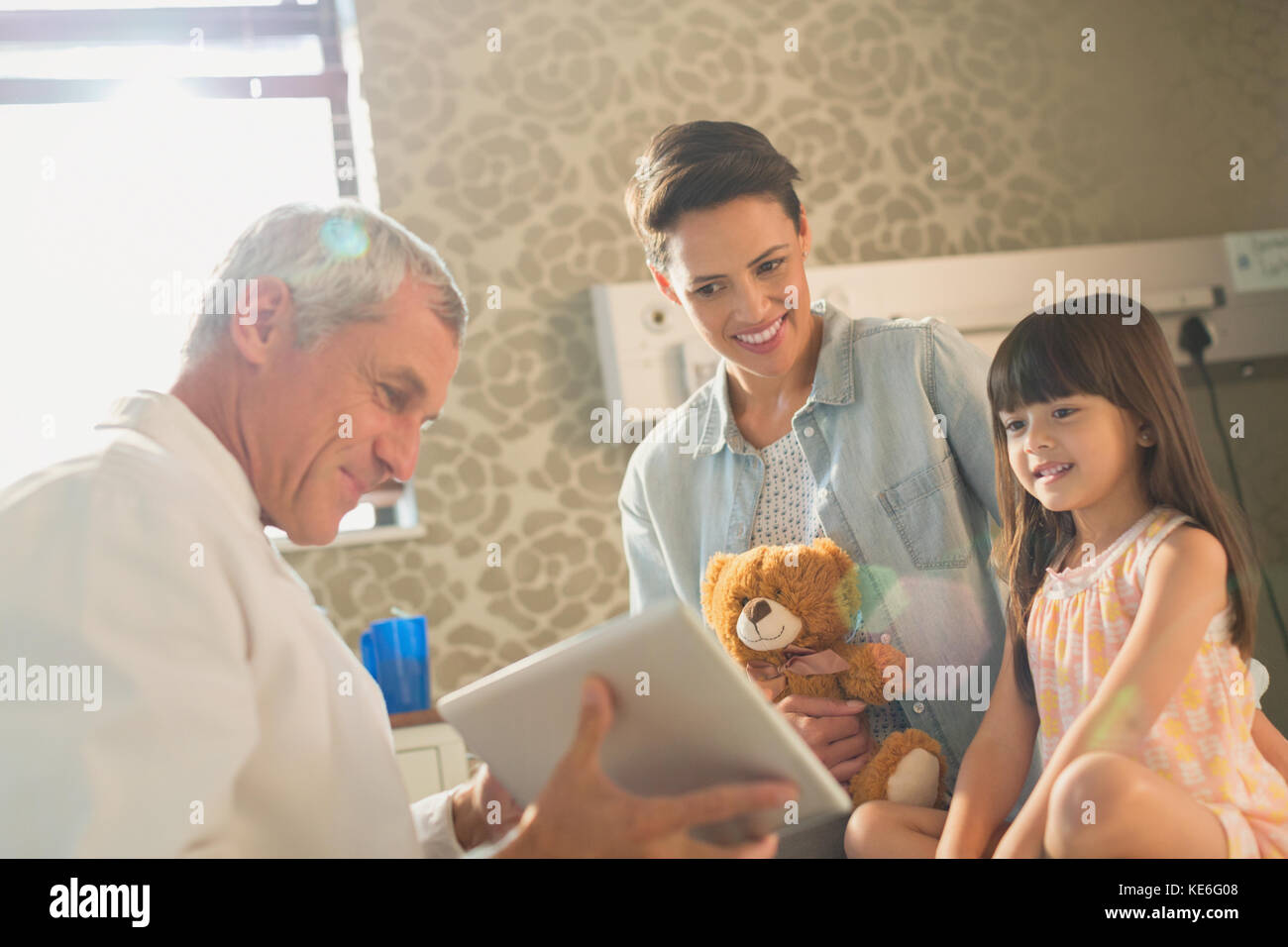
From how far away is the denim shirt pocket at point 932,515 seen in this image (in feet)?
4.27

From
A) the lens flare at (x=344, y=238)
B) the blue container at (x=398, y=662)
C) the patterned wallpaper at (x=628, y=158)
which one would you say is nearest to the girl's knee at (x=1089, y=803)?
the lens flare at (x=344, y=238)

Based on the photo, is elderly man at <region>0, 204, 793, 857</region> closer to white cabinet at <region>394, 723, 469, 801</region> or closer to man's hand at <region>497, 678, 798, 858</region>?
man's hand at <region>497, 678, 798, 858</region>

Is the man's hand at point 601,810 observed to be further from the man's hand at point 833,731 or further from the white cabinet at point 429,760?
the white cabinet at point 429,760

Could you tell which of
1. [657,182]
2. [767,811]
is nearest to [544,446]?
[657,182]

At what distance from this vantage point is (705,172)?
4.35 ft

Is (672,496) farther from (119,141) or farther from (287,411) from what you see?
(119,141)

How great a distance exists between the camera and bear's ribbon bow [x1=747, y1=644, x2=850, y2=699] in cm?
127

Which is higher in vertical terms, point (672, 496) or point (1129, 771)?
point (672, 496)

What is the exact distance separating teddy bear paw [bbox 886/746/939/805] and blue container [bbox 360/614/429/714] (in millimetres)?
1259

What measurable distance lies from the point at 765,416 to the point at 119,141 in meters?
2.02

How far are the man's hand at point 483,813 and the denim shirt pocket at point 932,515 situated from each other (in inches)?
22.2

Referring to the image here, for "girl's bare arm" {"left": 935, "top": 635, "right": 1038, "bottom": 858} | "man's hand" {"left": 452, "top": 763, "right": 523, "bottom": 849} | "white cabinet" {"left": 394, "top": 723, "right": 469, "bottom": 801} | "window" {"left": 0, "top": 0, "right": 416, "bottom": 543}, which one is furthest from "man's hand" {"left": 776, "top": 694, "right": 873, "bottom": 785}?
"window" {"left": 0, "top": 0, "right": 416, "bottom": 543}

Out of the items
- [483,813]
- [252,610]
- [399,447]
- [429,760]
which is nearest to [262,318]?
[399,447]

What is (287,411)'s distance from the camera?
3.31 feet
